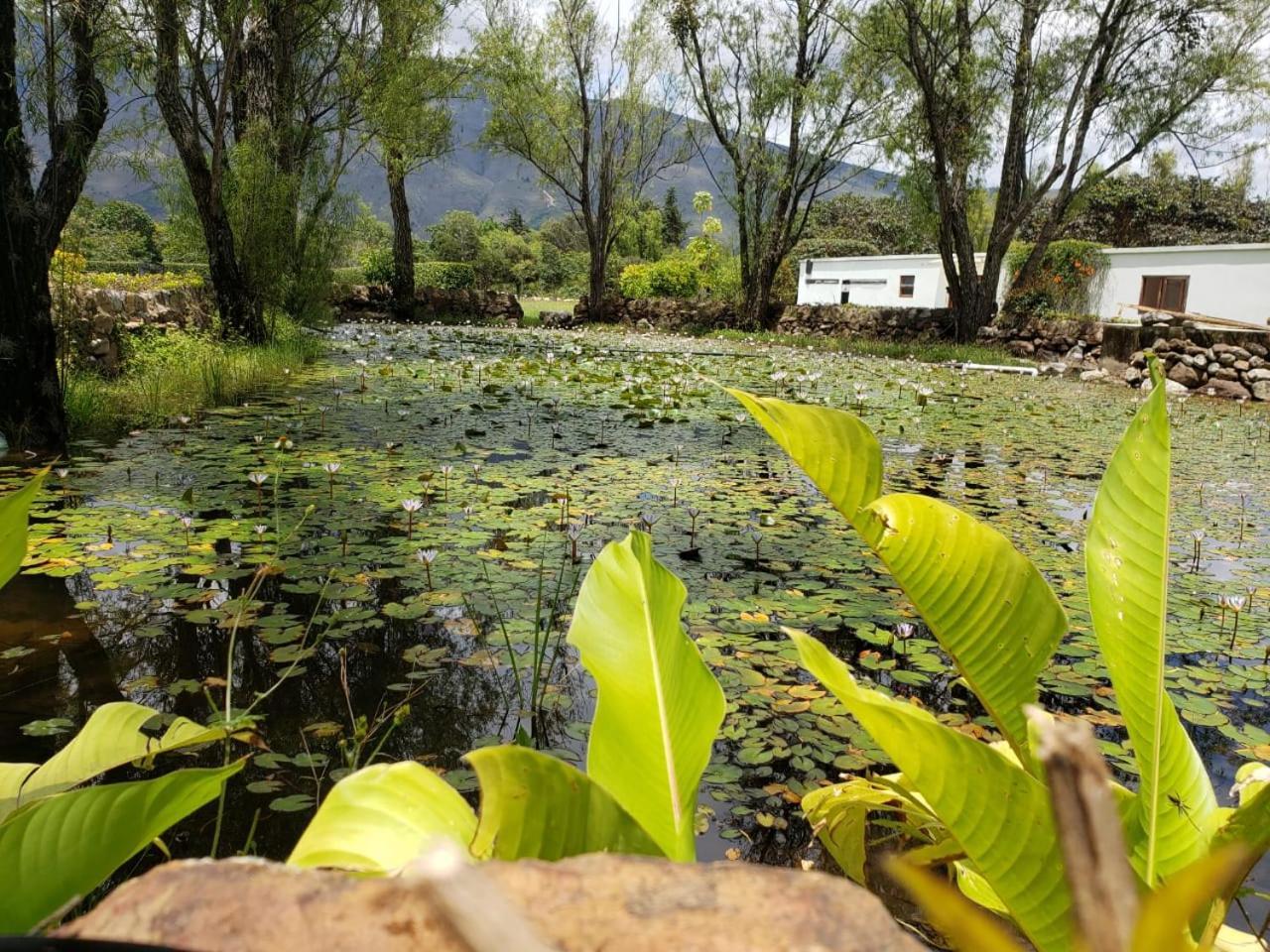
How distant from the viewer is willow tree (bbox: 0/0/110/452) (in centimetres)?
322

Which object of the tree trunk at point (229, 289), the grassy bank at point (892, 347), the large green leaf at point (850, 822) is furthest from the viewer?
the grassy bank at point (892, 347)

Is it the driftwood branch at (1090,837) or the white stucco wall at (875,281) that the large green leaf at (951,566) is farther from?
the white stucco wall at (875,281)

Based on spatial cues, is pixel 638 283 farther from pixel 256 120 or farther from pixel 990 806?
pixel 990 806

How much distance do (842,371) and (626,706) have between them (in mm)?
9008

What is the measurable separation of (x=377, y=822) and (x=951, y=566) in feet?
2.09

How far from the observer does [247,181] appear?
7.20 m

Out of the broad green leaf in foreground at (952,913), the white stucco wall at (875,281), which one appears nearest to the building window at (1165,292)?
the white stucco wall at (875,281)

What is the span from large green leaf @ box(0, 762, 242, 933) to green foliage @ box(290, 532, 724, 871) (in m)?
0.12

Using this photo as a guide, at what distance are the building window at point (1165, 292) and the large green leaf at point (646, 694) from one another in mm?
18243

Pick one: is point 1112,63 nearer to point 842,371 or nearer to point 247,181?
point 842,371

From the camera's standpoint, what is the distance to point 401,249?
1606 cm

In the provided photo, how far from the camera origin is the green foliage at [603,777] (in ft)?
1.60

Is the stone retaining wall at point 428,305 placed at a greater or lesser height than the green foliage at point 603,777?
greater

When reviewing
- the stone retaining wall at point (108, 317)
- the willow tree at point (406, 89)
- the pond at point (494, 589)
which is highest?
the willow tree at point (406, 89)
